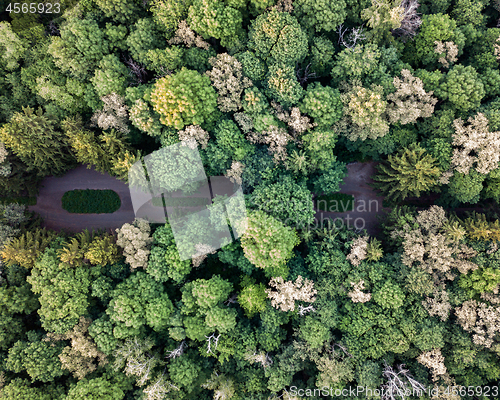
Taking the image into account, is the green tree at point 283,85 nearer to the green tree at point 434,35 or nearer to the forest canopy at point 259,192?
the forest canopy at point 259,192

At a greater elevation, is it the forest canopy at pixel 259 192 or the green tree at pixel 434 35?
the green tree at pixel 434 35

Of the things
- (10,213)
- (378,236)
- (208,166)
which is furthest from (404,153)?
(10,213)

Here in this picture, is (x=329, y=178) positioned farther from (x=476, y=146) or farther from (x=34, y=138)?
(x=34, y=138)

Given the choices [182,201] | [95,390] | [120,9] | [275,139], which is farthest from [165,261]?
[120,9]

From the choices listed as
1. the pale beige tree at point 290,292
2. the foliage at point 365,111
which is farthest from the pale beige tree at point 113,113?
the pale beige tree at point 290,292

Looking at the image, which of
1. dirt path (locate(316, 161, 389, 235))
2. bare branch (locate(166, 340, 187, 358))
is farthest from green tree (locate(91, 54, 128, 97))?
bare branch (locate(166, 340, 187, 358))

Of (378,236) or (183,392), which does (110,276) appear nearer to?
(183,392)
